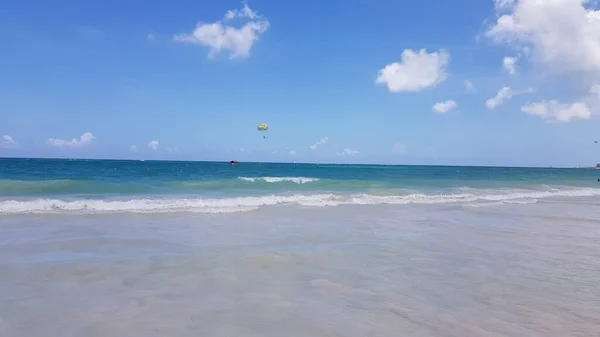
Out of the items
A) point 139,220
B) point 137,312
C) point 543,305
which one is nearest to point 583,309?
point 543,305

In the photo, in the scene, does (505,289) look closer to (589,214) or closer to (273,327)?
Result: (273,327)

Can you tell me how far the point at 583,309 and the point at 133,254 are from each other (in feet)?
23.3

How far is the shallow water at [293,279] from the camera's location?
4.49 m

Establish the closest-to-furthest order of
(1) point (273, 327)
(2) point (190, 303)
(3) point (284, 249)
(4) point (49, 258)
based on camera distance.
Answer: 1. (1) point (273, 327)
2. (2) point (190, 303)
3. (4) point (49, 258)
4. (3) point (284, 249)

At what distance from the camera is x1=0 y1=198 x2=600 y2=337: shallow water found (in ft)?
14.7

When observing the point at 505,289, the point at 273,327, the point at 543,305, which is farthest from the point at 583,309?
the point at 273,327

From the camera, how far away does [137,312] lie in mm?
4777

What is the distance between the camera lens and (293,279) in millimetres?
6195

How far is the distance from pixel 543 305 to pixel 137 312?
496 cm

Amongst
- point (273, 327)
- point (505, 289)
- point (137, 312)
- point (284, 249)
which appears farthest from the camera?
point (284, 249)

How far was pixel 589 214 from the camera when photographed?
15523 millimetres

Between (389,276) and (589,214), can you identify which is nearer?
(389,276)

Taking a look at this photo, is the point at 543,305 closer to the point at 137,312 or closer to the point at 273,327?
the point at 273,327

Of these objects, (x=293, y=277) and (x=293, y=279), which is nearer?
(x=293, y=279)
